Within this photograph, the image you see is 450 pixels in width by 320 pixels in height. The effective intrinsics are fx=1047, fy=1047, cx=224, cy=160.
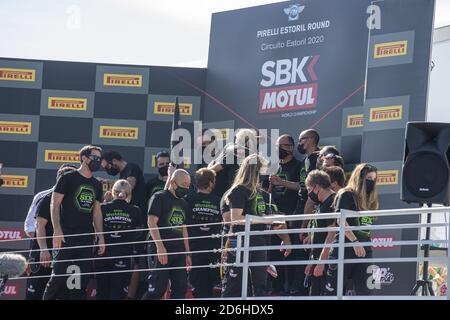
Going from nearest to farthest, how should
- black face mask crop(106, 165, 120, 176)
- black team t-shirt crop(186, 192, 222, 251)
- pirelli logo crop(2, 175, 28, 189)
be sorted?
black team t-shirt crop(186, 192, 222, 251) → black face mask crop(106, 165, 120, 176) → pirelli logo crop(2, 175, 28, 189)

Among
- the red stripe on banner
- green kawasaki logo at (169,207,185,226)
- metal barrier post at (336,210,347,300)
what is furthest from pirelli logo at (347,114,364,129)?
metal barrier post at (336,210,347,300)

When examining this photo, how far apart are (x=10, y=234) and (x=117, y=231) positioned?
9.34ft

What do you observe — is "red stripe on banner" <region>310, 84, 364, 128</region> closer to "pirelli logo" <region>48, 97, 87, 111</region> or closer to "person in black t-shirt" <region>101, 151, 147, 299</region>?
"person in black t-shirt" <region>101, 151, 147, 299</region>

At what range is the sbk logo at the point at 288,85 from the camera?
36.6ft

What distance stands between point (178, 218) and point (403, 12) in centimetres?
297

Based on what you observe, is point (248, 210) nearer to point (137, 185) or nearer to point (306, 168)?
point (306, 168)

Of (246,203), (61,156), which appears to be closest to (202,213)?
(246,203)

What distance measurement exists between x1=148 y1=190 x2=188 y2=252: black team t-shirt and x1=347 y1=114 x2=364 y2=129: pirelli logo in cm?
230

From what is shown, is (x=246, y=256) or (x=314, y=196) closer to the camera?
(x=246, y=256)

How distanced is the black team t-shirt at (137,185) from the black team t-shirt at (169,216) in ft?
5.21

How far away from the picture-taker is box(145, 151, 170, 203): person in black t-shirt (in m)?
Answer: 10.6

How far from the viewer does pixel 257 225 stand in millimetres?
8719

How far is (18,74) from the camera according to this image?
12.3m
